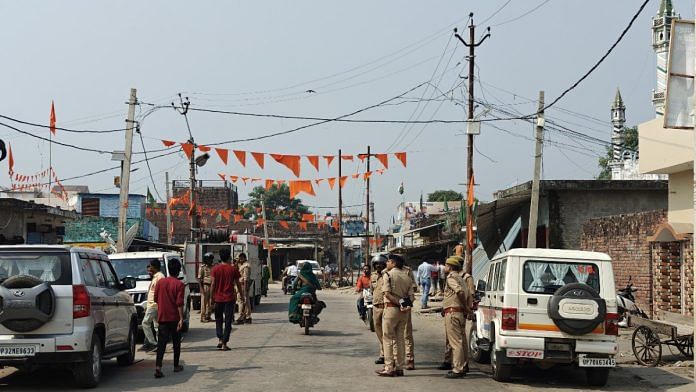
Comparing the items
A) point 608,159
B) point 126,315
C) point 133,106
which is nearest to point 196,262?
point 133,106

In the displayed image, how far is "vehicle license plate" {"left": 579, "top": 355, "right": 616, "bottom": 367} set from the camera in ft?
36.9

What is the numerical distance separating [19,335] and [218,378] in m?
2.91

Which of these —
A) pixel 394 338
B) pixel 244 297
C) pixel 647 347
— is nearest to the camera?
pixel 394 338

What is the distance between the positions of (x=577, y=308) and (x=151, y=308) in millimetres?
7428

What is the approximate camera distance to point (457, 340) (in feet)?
40.4

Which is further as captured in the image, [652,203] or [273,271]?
[273,271]

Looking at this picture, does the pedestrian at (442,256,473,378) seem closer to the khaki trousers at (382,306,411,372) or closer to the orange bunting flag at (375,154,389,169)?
the khaki trousers at (382,306,411,372)

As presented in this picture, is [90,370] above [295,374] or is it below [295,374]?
above

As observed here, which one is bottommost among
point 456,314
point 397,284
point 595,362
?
point 595,362

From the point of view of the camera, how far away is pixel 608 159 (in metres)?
94.4

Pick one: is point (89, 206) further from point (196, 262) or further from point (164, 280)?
point (164, 280)

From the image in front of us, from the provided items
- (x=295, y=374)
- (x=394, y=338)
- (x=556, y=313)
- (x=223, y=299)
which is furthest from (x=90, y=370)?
(x=556, y=313)

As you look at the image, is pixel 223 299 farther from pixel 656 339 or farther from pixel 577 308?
pixel 656 339

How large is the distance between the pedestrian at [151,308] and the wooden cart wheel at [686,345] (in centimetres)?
861
